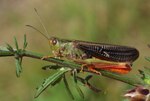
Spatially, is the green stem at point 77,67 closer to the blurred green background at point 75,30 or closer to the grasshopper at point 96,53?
the grasshopper at point 96,53

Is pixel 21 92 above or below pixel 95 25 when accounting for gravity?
below

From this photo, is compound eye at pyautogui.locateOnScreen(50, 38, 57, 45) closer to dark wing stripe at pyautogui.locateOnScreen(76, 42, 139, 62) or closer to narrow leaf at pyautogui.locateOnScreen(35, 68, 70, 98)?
dark wing stripe at pyautogui.locateOnScreen(76, 42, 139, 62)

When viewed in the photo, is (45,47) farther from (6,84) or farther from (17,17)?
(17,17)

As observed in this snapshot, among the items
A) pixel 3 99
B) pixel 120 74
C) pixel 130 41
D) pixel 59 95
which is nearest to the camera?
pixel 120 74

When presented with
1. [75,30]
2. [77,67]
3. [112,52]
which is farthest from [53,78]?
[75,30]

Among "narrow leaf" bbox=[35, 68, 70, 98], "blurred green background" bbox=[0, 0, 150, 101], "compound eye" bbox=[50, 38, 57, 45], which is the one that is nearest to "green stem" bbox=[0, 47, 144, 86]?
"narrow leaf" bbox=[35, 68, 70, 98]

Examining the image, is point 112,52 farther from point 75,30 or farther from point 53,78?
point 75,30

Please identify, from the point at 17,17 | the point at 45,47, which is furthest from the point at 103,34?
the point at 17,17

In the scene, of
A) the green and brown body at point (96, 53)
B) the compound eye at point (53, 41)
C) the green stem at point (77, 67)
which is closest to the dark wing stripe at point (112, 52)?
the green and brown body at point (96, 53)

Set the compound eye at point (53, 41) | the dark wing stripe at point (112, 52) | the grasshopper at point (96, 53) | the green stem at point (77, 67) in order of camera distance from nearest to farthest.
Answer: the green stem at point (77, 67) < the grasshopper at point (96, 53) < the dark wing stripe at point (112, 52) < the compound eye at point (53, 41)
